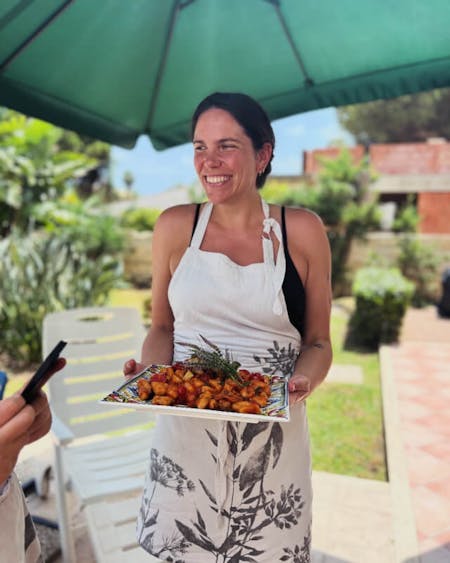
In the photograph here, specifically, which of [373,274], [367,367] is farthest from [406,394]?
[373,274]

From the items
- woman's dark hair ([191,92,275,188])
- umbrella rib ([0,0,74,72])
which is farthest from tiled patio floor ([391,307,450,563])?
umbrella rib ([0,0,74,72])

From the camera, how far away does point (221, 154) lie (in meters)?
1.52

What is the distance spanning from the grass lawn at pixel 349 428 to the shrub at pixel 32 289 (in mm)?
3168

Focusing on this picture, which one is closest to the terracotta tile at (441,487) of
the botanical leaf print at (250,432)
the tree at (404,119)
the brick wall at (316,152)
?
the botanical leaf print at (250,432)

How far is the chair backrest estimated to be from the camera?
2.90m

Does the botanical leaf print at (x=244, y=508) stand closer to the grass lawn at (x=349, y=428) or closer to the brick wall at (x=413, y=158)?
the grass lawn at (x=349, y=428)

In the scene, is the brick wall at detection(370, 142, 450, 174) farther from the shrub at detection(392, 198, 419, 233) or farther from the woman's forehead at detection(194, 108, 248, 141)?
the woman's forehead at detection(194, 108, 248, 141)

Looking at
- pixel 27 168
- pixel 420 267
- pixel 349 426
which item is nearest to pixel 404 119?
pixel 420 267

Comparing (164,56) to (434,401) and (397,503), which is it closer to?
(397,503)

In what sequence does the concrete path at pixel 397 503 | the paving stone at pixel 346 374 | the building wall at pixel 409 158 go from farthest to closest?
the building wall at pixel 409 158 → the paving stone at pixel 346 374 → the concrete path at pixel 397 503

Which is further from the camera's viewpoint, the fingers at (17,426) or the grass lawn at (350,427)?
the grass lawn at (350,427)

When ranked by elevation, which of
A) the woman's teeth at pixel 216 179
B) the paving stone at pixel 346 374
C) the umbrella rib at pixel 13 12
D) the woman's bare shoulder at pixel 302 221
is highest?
the umbrella rib at pixel 13 12

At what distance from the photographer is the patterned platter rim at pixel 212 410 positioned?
1169 millimetres

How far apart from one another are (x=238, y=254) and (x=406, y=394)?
4578 mm
